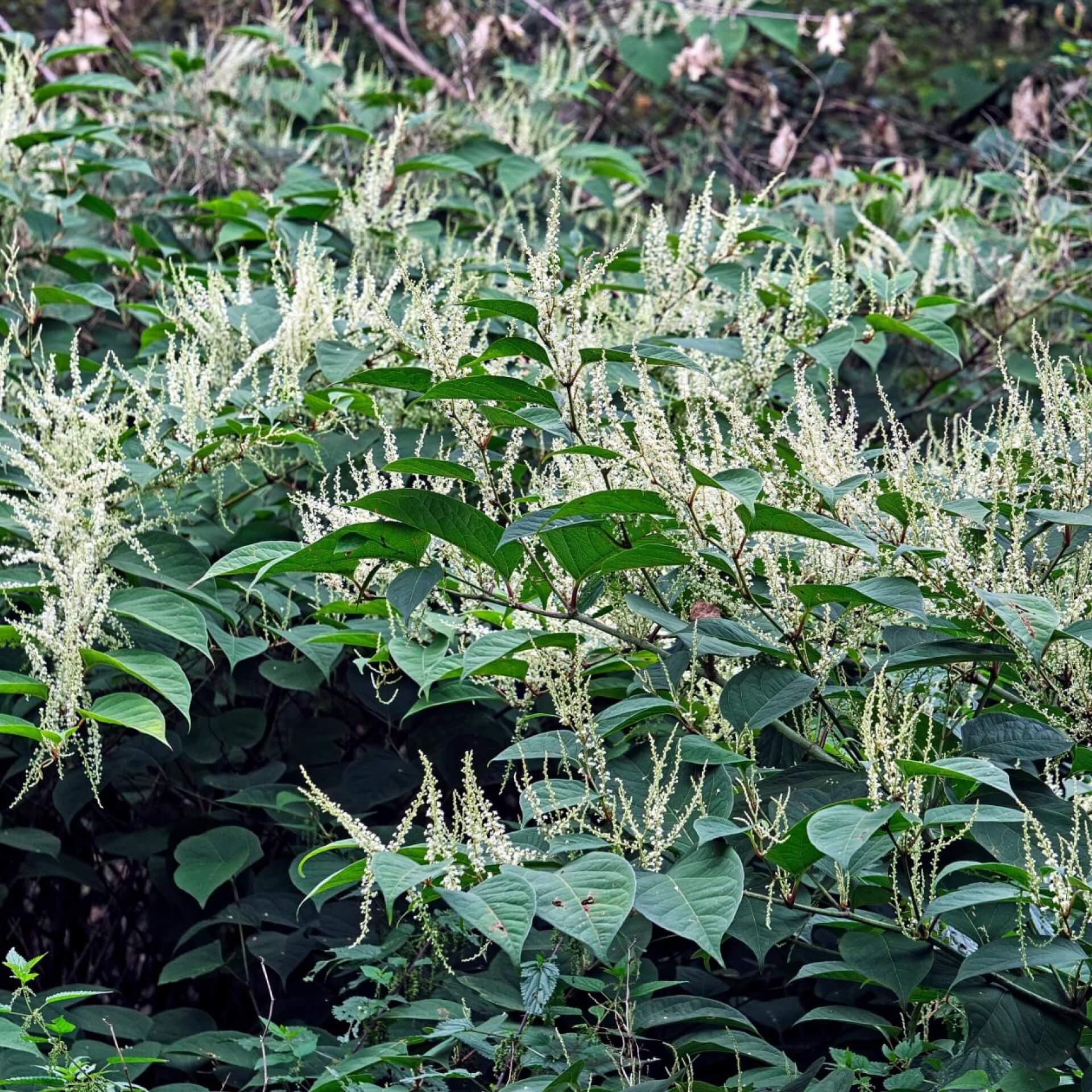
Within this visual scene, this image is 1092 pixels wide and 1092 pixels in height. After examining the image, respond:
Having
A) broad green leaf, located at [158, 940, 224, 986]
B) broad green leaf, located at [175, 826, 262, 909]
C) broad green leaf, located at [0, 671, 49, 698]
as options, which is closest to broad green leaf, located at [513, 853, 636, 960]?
broad green leaf, located at [0, 671, 49, 698]

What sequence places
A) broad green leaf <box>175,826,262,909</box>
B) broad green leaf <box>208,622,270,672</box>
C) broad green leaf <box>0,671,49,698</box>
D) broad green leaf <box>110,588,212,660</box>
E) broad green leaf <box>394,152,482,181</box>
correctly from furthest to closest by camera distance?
1. broad green leaf <box>394,152,482,181</box>
2. broad green leaf <box>175,826,262,909</box>
3. broad green leaf <box>208,622,270,672</box>
4. broad green leaf <box>110,588,212,660</box>
5. broad green leaf <box>0,671,49,698</box>

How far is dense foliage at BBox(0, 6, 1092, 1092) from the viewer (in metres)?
1.75

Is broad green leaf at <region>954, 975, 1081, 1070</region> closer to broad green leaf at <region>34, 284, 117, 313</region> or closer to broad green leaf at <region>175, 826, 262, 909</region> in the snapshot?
broad green leaf at <region>175, 826, 262, 909</region>

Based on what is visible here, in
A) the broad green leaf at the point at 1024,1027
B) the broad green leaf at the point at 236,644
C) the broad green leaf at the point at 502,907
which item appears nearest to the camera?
the broad green leaf at the point at 502,907

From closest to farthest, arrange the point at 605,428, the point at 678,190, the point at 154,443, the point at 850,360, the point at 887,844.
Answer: the point at 887,844 → the point at 605,428 → the point at 154,443 → the point at 850,360 → the point at 678,190

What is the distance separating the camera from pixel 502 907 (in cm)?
151

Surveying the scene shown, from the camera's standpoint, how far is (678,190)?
5285 millimetres

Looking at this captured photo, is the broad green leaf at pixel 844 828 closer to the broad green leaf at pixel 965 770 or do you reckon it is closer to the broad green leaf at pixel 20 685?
the broad green leaf at pixel 965 770

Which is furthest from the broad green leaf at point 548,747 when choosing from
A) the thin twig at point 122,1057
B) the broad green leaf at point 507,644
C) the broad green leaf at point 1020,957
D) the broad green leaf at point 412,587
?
the thin twig at point 122,1057

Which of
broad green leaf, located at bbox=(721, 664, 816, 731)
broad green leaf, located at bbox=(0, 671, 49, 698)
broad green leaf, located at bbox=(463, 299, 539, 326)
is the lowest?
broad green leaf, located at bbox=(0, 671, 49, 698)

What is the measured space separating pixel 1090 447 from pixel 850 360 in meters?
2.21

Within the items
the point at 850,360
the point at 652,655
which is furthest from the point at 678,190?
the point at 652,655

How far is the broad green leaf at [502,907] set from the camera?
4.78 ft

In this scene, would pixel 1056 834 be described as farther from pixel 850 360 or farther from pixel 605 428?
pixel 850 360
